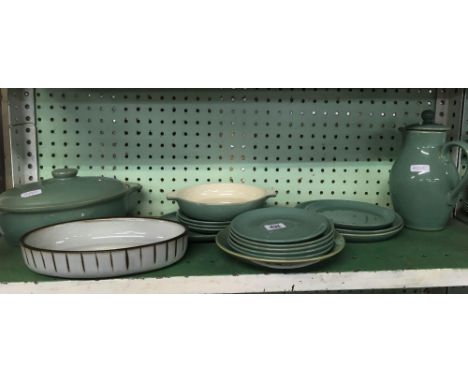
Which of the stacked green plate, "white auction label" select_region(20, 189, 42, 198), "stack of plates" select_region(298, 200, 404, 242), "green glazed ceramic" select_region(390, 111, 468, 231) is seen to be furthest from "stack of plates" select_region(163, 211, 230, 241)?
"green glazed ceramic" select_region(390, 111, 468, 231)

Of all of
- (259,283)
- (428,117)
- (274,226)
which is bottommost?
(259,283)

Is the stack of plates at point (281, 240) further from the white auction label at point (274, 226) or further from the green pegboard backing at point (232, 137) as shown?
the green pegboard backing at point (232, 137)

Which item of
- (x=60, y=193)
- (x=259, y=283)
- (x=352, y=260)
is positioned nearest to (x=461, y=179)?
(x=352, y=260)

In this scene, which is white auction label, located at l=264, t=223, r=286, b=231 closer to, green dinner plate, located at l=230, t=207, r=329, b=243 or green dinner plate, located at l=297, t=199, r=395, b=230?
green dinner plate, located at l=230, t=207, r=329, b=243

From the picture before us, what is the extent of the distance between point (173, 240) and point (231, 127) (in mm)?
543

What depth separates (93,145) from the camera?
138 centimetres

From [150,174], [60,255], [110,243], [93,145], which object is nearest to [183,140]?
[150,174]

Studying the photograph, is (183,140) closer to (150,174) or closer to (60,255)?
(150,174)

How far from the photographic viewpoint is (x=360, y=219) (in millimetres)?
1240

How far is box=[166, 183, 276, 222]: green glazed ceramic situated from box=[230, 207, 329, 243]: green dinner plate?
0.05 metres

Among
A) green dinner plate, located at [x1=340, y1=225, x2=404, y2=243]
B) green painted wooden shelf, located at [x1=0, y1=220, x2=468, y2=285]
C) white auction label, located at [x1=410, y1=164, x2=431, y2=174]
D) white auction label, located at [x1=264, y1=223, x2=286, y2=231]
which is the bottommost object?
green painted wooden shelf, located at [x1=0, y1=220, x2=468, y2=285]

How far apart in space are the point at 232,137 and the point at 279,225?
1.48ft

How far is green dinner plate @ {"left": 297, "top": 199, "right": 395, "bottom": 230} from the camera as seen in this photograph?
1175mm

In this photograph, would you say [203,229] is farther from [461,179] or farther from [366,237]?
[461,179]
